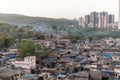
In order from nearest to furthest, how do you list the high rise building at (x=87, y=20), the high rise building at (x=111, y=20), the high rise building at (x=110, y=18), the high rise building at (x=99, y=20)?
1. the high rise building at (x=99, y=20)
2. the high rise building at (x=87, y=20)
3. the high rise building at (x=111, y=20)
4. the high rise building at (x=110, y=18)

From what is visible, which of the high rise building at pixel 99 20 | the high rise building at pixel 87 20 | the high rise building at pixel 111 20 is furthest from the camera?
the high rise building at pixel 111 20

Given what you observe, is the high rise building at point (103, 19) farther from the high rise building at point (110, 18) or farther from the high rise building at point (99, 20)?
the high rise building at point (110, 18)

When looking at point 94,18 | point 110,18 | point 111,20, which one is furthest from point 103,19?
point 111,20

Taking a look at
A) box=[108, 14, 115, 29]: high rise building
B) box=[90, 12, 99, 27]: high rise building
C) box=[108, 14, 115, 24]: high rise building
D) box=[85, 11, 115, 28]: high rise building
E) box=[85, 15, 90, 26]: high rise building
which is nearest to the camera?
box=[90, 12, 99, 27]: high rise building

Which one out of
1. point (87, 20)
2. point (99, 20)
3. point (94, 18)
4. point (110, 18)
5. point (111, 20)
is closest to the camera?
point (94, 18)

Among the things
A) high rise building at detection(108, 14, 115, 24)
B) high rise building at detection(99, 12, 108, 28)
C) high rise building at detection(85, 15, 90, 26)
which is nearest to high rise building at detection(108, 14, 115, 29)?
high rise building at detection(108, 14, 115, 24)

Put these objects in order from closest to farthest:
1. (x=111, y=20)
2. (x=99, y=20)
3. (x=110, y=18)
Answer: (x=99, y=20) < (x=110, y=18) < (x=111, y=20)

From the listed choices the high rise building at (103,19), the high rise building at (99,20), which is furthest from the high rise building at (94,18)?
the high rise building at (103,19)

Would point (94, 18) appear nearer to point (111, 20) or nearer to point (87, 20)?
point (87, 20)

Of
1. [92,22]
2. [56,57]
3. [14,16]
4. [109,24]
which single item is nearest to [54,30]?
[92,22]

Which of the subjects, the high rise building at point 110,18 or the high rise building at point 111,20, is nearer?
the high rise building at point 111,20

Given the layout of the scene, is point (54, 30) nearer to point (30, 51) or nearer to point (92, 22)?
point (92, 22)

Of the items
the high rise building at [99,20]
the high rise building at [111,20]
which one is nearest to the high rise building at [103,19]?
the high rise building at [99,20]

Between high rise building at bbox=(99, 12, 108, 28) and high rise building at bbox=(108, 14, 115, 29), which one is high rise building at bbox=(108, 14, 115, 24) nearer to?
high rise building at bbox=(108, 14, 115, 29)
